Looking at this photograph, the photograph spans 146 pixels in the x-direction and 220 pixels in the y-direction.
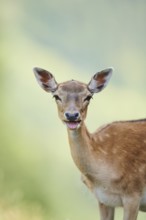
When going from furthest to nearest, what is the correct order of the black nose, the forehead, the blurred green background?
1. the blurred green background
2. the forehead
3. the black nose

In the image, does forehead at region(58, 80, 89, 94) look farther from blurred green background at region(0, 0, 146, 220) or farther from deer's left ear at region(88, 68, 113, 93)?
blurred green background at region(0, 0, 146, 220)

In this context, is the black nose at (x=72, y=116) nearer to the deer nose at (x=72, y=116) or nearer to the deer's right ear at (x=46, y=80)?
the deer nose at (x=72, y=116)

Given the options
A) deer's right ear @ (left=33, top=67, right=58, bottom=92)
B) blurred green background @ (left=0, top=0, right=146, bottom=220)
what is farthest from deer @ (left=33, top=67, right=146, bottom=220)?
blurred green background @ (left=0, top=0, right=146, bottom=220)

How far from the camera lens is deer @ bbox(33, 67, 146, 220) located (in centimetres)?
257

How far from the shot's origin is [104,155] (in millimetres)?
2707

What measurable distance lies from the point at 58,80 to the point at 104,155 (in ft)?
2.77

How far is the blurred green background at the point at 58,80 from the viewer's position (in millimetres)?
3418

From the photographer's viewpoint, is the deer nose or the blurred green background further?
the blurred green background

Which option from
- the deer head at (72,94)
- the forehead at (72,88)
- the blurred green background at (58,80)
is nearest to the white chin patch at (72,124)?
the deer head at (72,94)

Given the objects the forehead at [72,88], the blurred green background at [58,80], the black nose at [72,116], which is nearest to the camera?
the black nose at [72,116]

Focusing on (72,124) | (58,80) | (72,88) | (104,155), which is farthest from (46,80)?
(58,80)

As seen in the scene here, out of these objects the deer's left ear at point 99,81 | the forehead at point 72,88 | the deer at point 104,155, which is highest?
the deer's left ear at point 99,81

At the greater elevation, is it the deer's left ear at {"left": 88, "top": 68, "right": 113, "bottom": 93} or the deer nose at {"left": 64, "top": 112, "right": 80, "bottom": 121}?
the deer's left ear at {"left": 88, "top": 68, "right": 113, "bottom": 93}

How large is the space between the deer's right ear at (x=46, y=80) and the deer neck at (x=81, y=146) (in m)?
0.18
